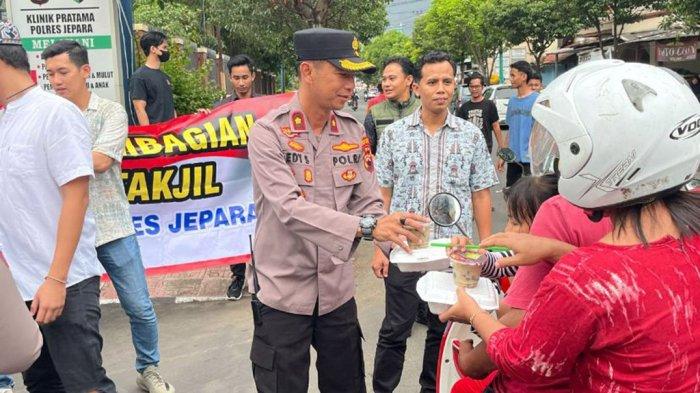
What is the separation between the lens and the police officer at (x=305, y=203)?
2.39 metres

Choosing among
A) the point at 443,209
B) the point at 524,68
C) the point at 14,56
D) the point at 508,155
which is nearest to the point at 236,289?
the point at 508,155

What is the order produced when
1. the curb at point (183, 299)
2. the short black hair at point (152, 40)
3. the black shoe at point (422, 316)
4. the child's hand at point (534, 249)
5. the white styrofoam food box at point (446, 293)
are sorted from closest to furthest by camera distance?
1. the child's hand at point (534, 249)
2. the white styrofoam food box at point (446, 293)
3. the black shoe at point (422, 316)
4. the curb at point (183, 299)
5. the short black hair at point (152, 40)

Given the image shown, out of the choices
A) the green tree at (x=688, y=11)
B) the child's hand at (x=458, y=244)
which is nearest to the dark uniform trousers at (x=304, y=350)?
the child's hand at (x=458, y=244)

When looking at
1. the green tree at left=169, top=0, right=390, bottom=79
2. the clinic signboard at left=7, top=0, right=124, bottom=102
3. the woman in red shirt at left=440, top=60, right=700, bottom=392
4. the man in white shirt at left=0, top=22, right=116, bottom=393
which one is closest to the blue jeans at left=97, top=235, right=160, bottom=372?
the man in white shirt at left=0, top=22, right=116, bottom=393

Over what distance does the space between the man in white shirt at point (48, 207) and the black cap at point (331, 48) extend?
941 millimetres

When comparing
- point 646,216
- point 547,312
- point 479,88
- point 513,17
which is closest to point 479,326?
point 547,312

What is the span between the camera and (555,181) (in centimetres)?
196

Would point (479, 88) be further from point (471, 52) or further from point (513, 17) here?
point (471, 52)

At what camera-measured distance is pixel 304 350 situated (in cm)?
254

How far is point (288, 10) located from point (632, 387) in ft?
59.4

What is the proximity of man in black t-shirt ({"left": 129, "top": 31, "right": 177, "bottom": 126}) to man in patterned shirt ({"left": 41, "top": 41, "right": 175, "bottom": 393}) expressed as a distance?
241 cm

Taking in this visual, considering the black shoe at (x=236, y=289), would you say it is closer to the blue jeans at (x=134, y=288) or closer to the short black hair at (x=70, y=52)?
the blue jeans at (x=134, y=288)

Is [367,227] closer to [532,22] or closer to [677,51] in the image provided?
[677,51]

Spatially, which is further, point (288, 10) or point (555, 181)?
point (288, 10)
